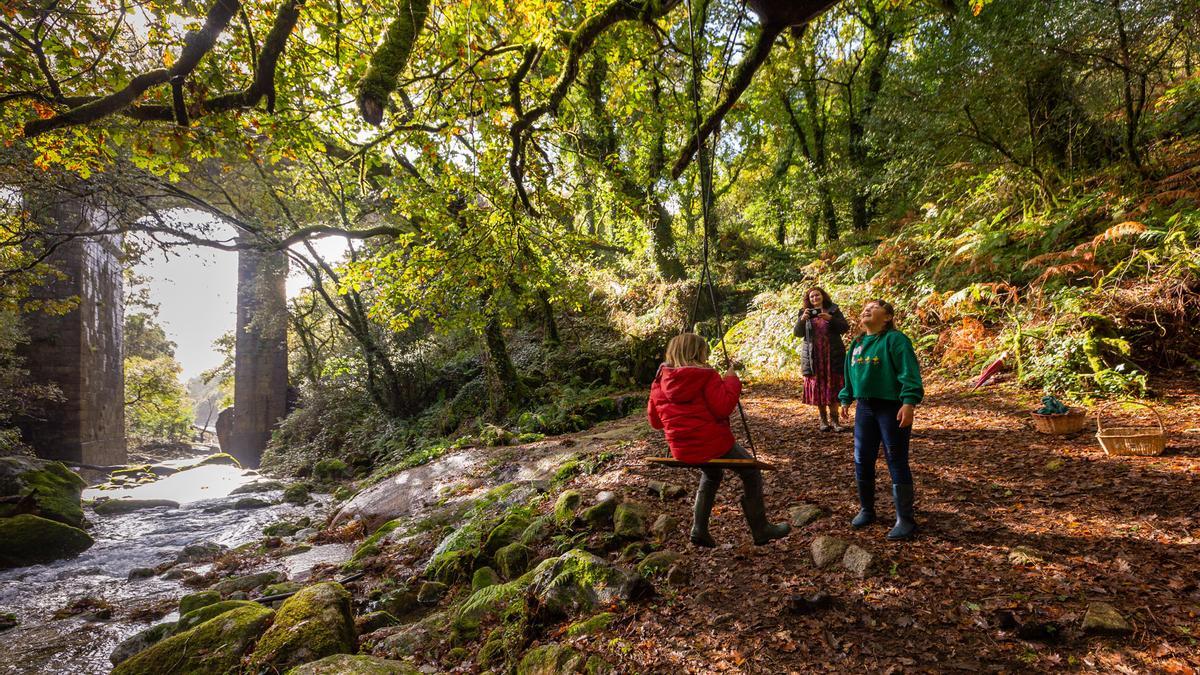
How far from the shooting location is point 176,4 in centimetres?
530

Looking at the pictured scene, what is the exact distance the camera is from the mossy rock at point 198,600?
16.9 ft

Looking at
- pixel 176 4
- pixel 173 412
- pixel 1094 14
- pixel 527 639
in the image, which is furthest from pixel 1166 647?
pixel 173 412

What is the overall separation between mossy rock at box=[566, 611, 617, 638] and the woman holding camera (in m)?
4.43

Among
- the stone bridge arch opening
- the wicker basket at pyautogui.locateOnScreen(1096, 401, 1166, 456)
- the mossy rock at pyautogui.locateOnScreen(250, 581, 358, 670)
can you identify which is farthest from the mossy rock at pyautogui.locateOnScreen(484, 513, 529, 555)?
the stone bridge arch opening

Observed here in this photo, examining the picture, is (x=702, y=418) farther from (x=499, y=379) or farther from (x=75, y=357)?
(x=75, y=357)

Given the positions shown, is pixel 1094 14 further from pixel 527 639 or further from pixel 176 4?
pixel 176 4

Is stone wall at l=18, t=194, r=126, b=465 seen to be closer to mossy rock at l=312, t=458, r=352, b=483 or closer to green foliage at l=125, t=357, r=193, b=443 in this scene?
green foliage at l=125, t=357, r=193, b=443

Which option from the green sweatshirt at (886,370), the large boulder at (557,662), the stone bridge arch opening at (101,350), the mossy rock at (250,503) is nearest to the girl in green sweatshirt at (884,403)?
the green sweatshirt at (886,370)

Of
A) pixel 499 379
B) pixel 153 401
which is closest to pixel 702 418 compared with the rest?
pixel 499 379

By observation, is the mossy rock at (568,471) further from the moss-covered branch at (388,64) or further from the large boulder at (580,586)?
the moss-covered branch at (388,64)

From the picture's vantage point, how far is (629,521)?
169 inches

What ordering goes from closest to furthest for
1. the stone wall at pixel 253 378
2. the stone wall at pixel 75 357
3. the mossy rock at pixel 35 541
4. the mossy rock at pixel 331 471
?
the mossy rock at pixel 35 541 < the mossy rock at pixel 331 471 < the stone wall at pixel 75 357 < the stone wall at pixel 253 378

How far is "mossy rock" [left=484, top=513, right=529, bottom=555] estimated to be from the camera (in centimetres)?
485

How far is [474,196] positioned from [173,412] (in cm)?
3259
